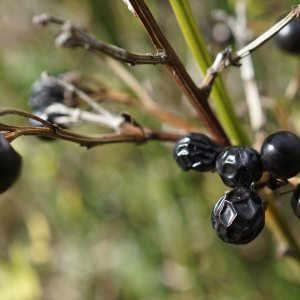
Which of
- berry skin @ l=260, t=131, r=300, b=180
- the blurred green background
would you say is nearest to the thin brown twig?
berry skin @ l=260, t=131, r=300, b=180

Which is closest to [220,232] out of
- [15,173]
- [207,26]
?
[15,173]

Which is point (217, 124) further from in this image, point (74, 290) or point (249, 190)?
point (74, 290)

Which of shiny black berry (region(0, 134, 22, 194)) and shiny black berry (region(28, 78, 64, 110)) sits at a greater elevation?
shiny black berry (region(28, 78, 64, 110))

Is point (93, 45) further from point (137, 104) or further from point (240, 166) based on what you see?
point (137, 104)

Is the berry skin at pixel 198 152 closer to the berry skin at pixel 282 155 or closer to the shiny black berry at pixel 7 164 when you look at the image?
the berry skin at pixel 282 155

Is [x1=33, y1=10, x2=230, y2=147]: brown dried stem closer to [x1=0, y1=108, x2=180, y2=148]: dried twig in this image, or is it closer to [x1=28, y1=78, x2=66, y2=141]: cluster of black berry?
[x1=0, y1=108, x2=180, y2=148]: dried twig

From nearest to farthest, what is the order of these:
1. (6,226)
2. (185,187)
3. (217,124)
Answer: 1. (217,124)
2. (185,187)
3. (6,226)

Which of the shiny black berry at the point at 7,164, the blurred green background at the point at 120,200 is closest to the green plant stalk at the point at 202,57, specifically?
the shiny black berry at the point at 7,164
